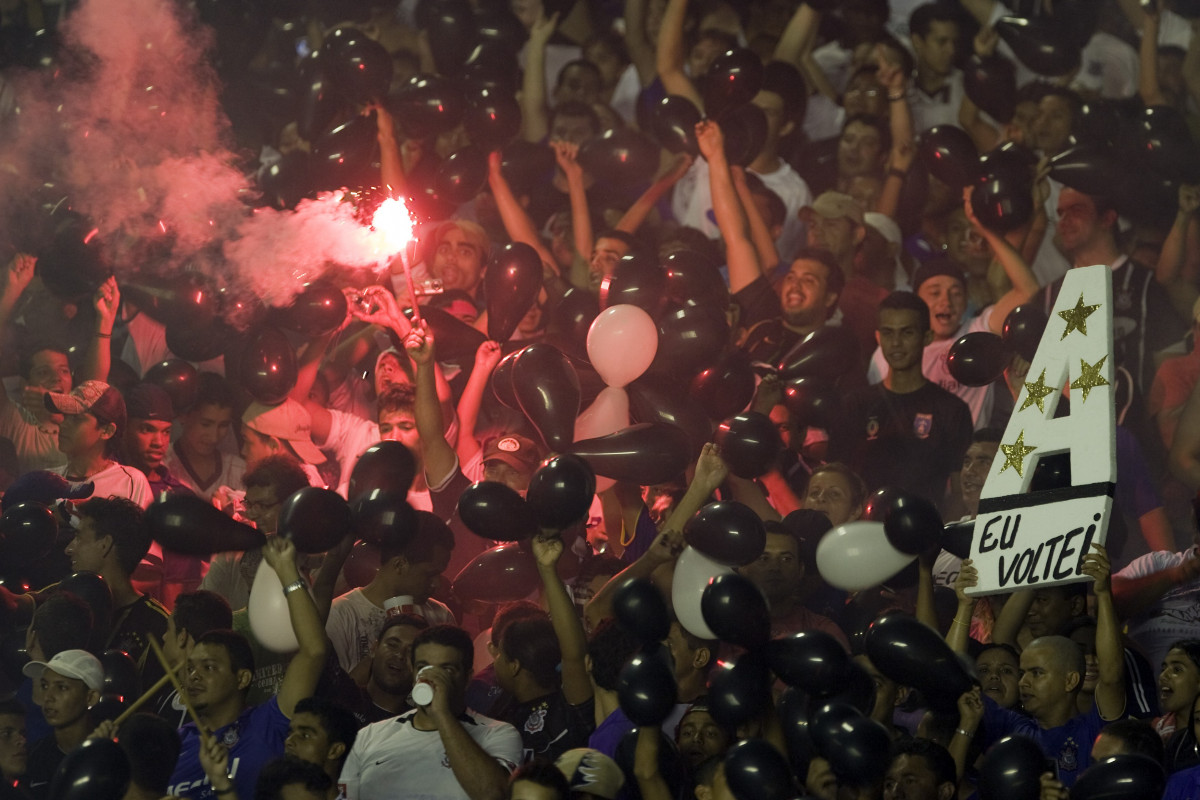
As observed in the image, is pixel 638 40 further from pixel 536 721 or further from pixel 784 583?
pixel 536 721

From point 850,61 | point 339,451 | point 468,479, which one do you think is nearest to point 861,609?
point 468,479

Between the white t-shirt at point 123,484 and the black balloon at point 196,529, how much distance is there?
97 centimetres

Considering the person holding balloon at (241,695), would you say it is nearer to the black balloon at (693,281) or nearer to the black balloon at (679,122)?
the black balloon at (693,281)

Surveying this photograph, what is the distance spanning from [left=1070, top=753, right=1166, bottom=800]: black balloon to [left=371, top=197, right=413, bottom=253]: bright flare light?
3.45 metres

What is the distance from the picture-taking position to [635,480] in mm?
5387

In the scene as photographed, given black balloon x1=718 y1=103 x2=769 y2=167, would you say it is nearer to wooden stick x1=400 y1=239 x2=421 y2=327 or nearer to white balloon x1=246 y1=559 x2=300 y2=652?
wooden stick x1=400 y1=239 x2=421 y2=327

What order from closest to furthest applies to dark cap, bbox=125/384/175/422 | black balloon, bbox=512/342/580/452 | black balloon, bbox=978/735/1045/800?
black balloon, bbox=978/735/1045/800 → black balloon, bbox=512/342/580/452 → dark cap, bbox=125/384/175/422

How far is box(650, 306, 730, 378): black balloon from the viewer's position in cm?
570

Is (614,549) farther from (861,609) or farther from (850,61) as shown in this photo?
(850,61)

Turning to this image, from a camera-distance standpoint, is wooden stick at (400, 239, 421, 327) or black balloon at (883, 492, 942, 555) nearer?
black balloon at (883, 492, 942, 555)

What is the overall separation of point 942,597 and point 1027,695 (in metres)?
0.66

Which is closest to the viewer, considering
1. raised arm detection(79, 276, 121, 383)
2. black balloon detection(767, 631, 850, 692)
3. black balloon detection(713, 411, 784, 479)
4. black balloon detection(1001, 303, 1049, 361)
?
black balloon detection(767, 631, 850, 692)

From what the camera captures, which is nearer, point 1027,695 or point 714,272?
point 1027,695

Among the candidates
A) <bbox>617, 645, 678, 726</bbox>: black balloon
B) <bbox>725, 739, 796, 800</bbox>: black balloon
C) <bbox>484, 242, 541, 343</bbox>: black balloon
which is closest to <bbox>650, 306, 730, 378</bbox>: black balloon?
<bbox>484, 242, 541, 343</bbox>: black balloon
